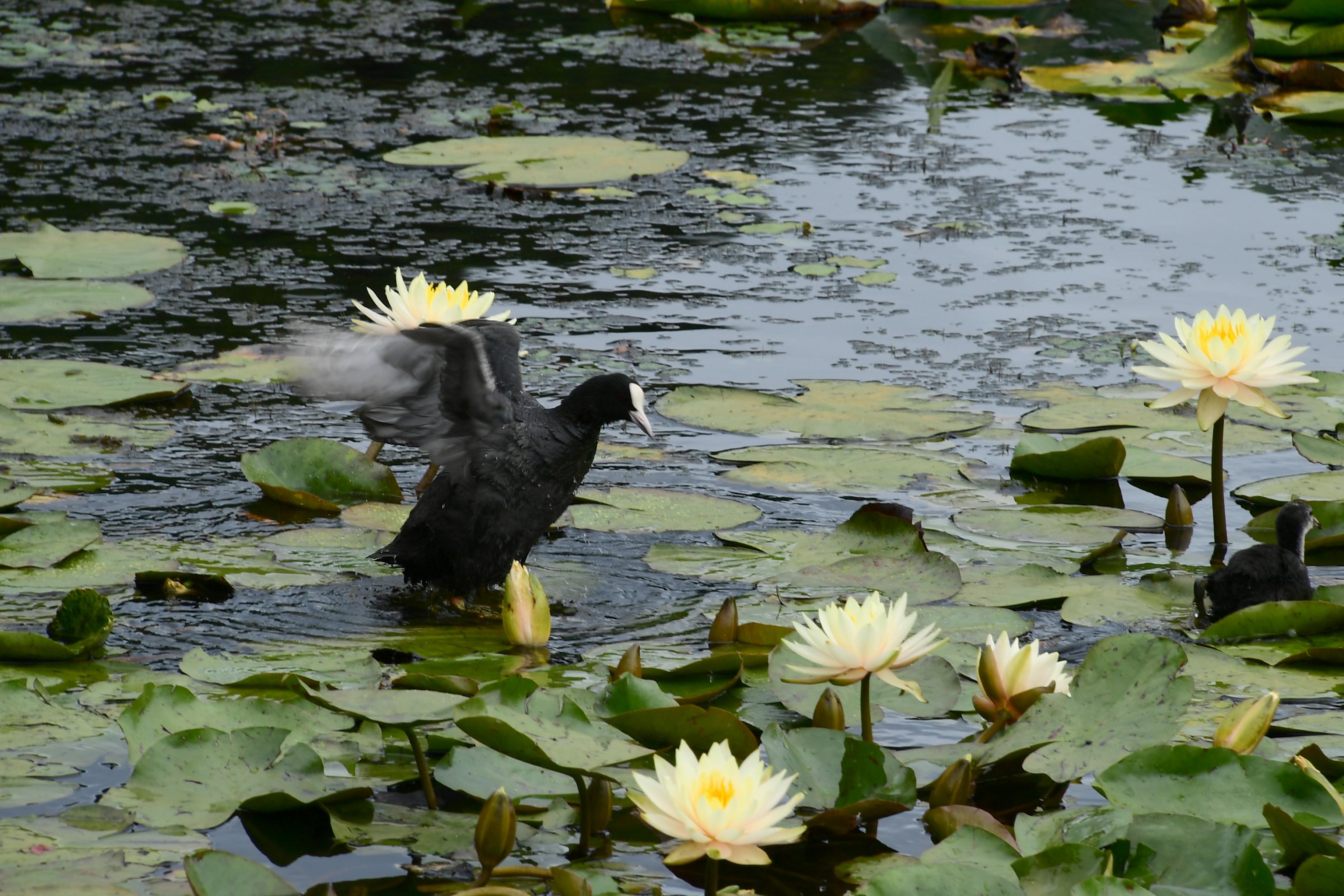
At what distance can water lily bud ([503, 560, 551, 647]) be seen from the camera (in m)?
3.59

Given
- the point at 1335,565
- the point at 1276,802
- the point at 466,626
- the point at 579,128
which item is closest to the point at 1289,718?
the point at 1276,802

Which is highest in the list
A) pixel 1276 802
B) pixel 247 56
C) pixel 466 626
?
pixel 247 56

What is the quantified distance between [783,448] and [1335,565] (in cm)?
172

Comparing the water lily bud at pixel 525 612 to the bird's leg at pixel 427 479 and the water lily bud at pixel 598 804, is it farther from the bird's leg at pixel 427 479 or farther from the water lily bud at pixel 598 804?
the bird's leg at pixel 427 479

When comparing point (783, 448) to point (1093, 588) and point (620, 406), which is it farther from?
point (1093, 588)

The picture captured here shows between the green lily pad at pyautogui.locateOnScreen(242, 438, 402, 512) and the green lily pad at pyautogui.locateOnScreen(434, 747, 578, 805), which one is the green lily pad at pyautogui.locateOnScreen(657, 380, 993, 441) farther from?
the green lily pad at pyautogui.locateOnScreen(434, 747, 578, 805)

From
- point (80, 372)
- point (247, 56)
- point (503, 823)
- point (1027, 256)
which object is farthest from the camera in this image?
point (247, 56)

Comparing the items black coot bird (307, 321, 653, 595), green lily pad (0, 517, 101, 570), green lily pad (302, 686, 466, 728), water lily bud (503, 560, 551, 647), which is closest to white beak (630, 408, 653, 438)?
black coot bird (307, 321, 653, 595)

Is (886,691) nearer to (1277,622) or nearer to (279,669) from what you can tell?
(1277,622)

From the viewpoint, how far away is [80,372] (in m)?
5.46

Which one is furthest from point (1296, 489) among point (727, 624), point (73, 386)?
point (73, 386)

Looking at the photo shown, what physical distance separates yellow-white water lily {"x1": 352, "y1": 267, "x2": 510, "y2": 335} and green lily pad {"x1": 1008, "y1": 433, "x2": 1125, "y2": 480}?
169cm

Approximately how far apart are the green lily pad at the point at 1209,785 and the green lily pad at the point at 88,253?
203 inches

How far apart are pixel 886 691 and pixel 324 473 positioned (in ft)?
7.38
